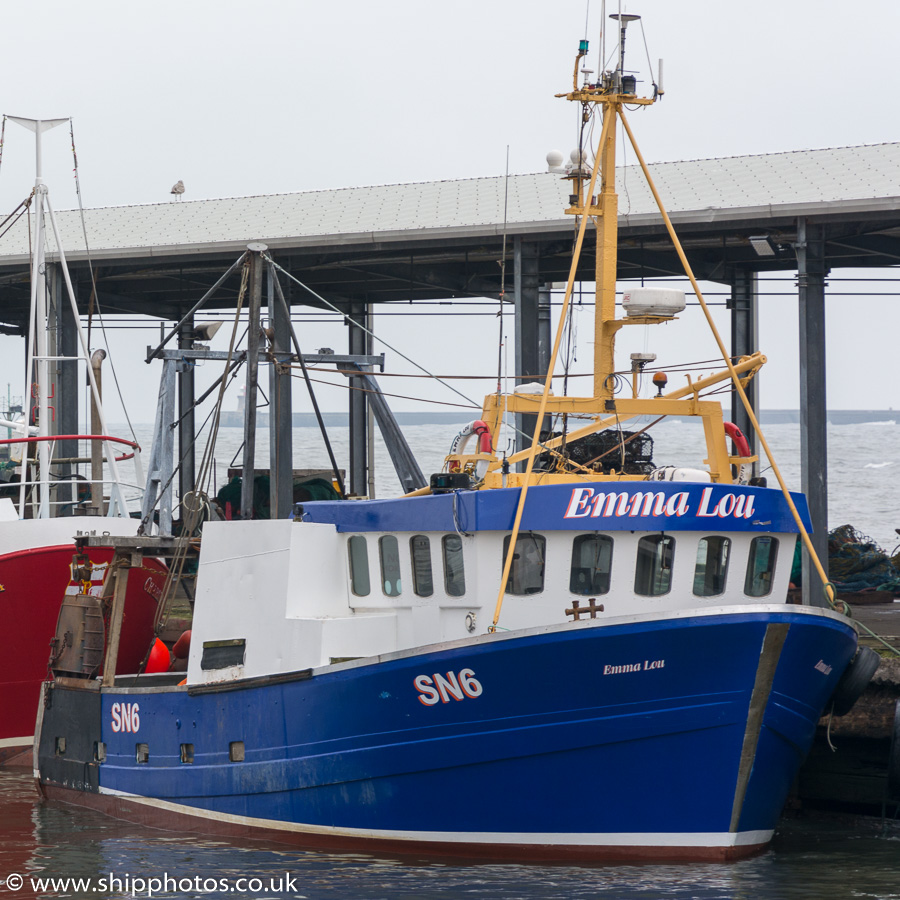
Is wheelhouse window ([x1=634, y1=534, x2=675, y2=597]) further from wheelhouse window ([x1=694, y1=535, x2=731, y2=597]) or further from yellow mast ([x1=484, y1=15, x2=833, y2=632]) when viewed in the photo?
yellow mast ([x1=484, y1=15, x2=833, y2=632])

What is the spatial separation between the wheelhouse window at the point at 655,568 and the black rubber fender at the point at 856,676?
2296mm

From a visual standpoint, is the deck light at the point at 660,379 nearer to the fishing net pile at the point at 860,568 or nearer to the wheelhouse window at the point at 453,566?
the wheelhouse window at the point at 453,566

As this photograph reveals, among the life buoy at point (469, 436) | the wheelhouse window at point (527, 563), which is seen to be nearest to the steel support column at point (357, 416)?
the life buoy at point (469, 436)

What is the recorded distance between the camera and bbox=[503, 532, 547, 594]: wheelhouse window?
11.7 meters

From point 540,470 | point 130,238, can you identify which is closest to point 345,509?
point 540,470

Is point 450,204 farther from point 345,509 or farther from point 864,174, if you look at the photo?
point 345,509

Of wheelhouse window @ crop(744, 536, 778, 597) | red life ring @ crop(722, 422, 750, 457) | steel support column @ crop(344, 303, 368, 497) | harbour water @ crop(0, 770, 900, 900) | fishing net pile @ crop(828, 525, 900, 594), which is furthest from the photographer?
steel support column @ crop(344, 303, 368, 497)

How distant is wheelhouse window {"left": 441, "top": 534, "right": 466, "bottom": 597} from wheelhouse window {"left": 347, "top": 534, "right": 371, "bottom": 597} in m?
1.08

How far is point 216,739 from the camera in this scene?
13117mm

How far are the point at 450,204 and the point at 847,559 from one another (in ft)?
32.6

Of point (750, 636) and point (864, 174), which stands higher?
point (864, 174)

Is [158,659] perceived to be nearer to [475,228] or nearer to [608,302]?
[608,302]

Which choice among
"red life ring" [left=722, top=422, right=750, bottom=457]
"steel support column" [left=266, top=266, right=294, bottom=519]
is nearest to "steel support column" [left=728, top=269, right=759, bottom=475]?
"steel support column" [left=266, top=266, right=294, bottom=519]

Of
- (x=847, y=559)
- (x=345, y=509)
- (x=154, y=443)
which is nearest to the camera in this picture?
(x=345, y=509)
